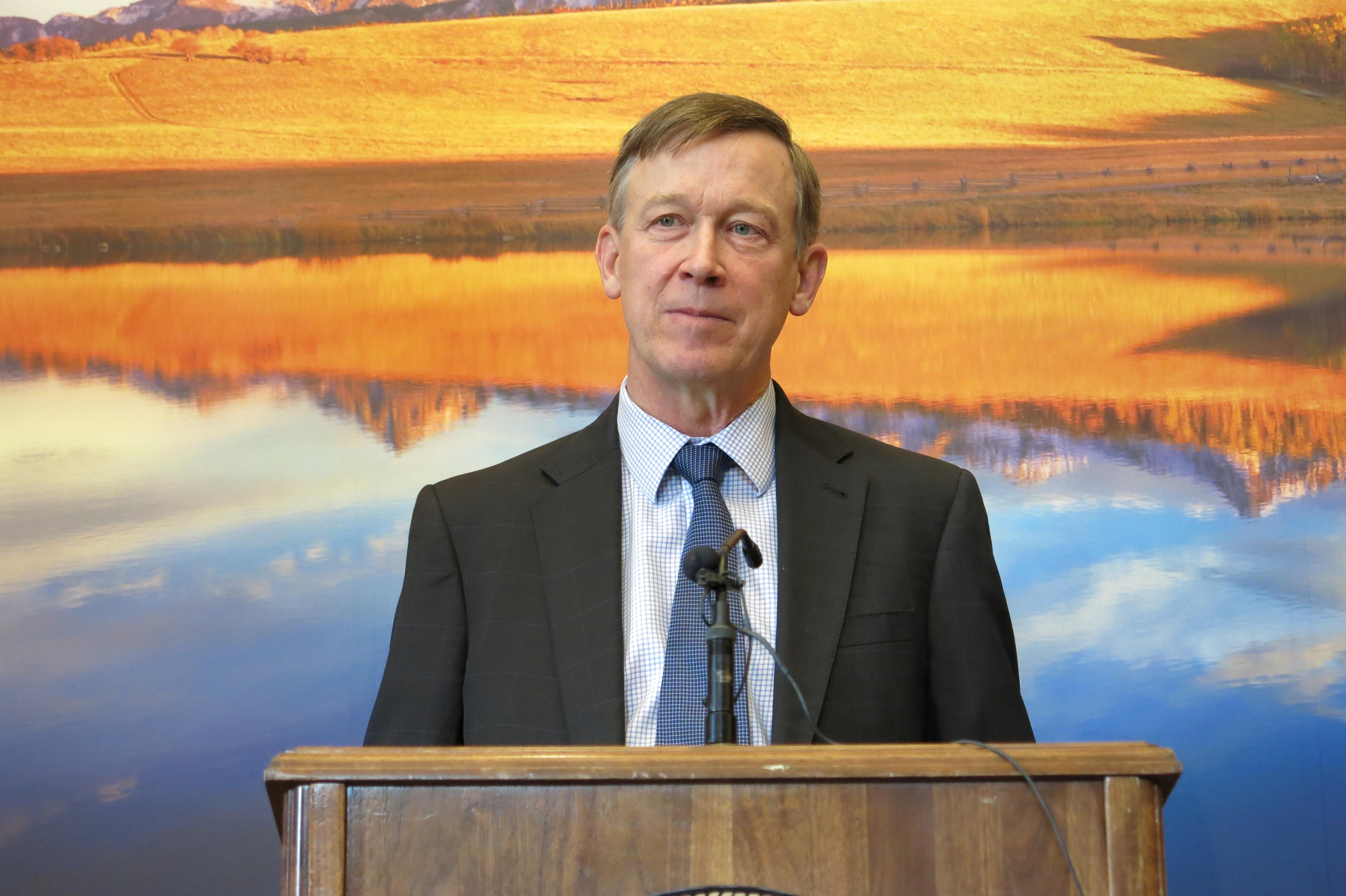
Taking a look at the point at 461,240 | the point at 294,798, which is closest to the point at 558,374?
the point at 461,240

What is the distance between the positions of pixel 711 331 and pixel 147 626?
1994 millimetres

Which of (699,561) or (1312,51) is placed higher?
(1312,51)

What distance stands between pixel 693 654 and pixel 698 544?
139mm

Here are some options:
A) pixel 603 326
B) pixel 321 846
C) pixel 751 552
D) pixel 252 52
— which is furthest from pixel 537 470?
pixel 252 52

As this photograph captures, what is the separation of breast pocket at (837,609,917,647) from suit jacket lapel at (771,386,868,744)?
0.7 inches

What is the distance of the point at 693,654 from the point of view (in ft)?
4.84

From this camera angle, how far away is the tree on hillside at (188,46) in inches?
138

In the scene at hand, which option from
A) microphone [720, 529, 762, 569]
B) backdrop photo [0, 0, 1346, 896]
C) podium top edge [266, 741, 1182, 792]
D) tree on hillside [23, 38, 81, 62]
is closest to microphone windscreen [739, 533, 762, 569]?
microphone [720, 529, 762, 569]

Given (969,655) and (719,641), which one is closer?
(719,641)

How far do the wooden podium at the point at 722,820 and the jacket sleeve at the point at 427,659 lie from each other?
573 mm

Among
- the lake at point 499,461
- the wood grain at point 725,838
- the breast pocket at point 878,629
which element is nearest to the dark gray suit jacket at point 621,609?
the breast pocket at point 878,629

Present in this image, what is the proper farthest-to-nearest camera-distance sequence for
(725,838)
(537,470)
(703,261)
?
(537,470)
(703,261)
(725,838)

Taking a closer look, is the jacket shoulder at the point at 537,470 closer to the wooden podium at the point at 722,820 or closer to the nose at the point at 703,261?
the nose at the point at 703,261

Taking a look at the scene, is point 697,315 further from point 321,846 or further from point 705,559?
point 321,846
